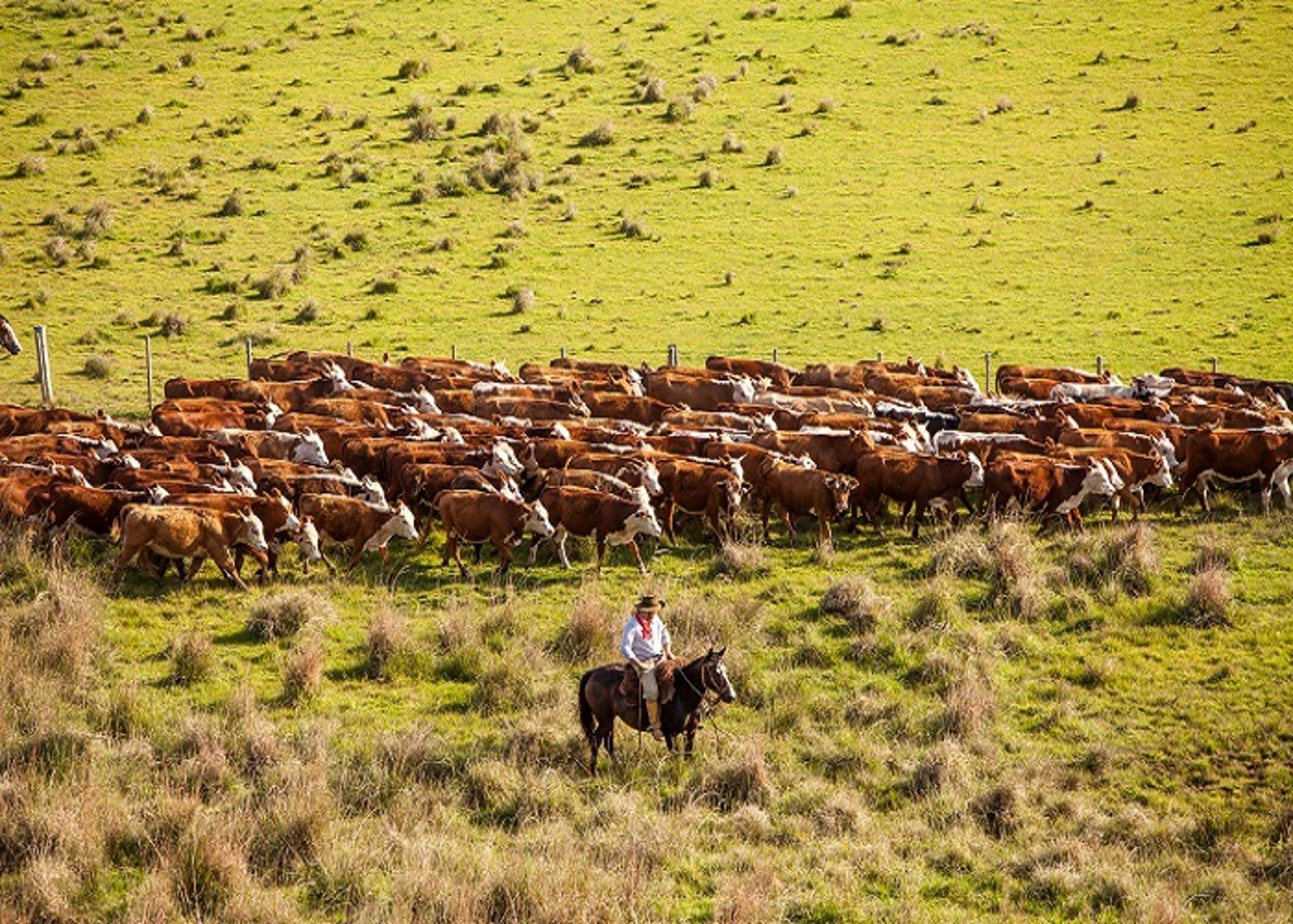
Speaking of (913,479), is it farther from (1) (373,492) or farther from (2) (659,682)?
(2) (659,682)

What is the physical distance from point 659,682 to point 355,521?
6.57 meters

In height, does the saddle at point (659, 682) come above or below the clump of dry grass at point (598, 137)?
above

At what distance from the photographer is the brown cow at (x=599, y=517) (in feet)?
57.6

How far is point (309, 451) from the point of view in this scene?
21.0 metres

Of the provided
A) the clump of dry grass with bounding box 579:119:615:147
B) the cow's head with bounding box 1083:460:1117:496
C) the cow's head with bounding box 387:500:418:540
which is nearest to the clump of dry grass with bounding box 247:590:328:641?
the cow's head with bounding box 387:500:418:540

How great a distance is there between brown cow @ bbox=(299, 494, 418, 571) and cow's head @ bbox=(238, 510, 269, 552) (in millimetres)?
845

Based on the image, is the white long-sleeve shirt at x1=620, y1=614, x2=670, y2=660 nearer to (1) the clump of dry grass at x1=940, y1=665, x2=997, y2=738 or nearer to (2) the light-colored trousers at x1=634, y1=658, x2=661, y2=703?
(2) the light-colored trousers at x1=634, y1=658, x2=661, y2=703

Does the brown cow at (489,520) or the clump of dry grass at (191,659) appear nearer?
the clump of dry grass at (191,659)

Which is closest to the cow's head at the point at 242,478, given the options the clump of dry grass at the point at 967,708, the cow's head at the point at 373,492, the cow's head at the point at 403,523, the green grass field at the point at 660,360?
the cow's head at the point at 373,492

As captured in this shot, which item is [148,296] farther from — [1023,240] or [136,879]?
[136,879]

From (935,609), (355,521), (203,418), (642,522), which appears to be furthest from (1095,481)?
(203,418)

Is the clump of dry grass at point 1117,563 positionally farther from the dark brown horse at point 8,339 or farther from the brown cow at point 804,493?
the dark brown horse at point 8,339

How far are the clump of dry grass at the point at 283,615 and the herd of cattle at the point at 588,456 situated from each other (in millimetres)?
1410

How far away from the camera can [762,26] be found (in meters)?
57.2
